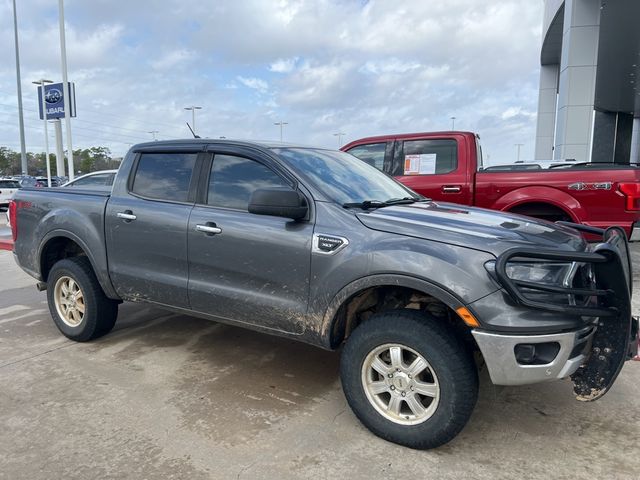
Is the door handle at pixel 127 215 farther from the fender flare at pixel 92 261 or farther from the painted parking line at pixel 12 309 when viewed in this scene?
the painted parking line at pixel 12 309

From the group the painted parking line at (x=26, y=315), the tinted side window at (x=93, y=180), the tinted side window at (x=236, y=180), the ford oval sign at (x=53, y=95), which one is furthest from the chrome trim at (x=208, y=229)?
the ford oval sign at (x=53, y=95)

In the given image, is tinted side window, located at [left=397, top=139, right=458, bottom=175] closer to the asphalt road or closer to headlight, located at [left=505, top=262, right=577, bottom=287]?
the asphalt road

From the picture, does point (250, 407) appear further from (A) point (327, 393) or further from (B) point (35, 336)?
(B) point (35, 336)

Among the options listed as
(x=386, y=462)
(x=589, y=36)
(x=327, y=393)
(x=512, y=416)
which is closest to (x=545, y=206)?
(x=512, y=416)

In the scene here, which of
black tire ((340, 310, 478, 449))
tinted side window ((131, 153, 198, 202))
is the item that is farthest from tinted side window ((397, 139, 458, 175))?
black tire ((340, 310, 478, 449))

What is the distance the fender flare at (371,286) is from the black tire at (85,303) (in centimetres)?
232

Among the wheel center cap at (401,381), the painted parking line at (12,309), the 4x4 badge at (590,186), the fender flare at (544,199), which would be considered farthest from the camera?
the fender flare at (544,199)

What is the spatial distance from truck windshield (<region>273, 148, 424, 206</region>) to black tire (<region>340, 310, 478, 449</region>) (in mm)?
891

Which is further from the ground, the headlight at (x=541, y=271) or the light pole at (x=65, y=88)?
the light pole at (x=65, y=88)

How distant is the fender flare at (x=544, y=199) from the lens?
6.11 meters

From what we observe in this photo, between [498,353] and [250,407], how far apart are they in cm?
171

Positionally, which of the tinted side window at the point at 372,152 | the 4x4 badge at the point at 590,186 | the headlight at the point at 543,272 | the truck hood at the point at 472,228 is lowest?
the headlight at the point at 543,272

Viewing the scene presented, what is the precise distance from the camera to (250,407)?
346 cm

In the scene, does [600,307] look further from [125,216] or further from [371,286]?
[125,216]
